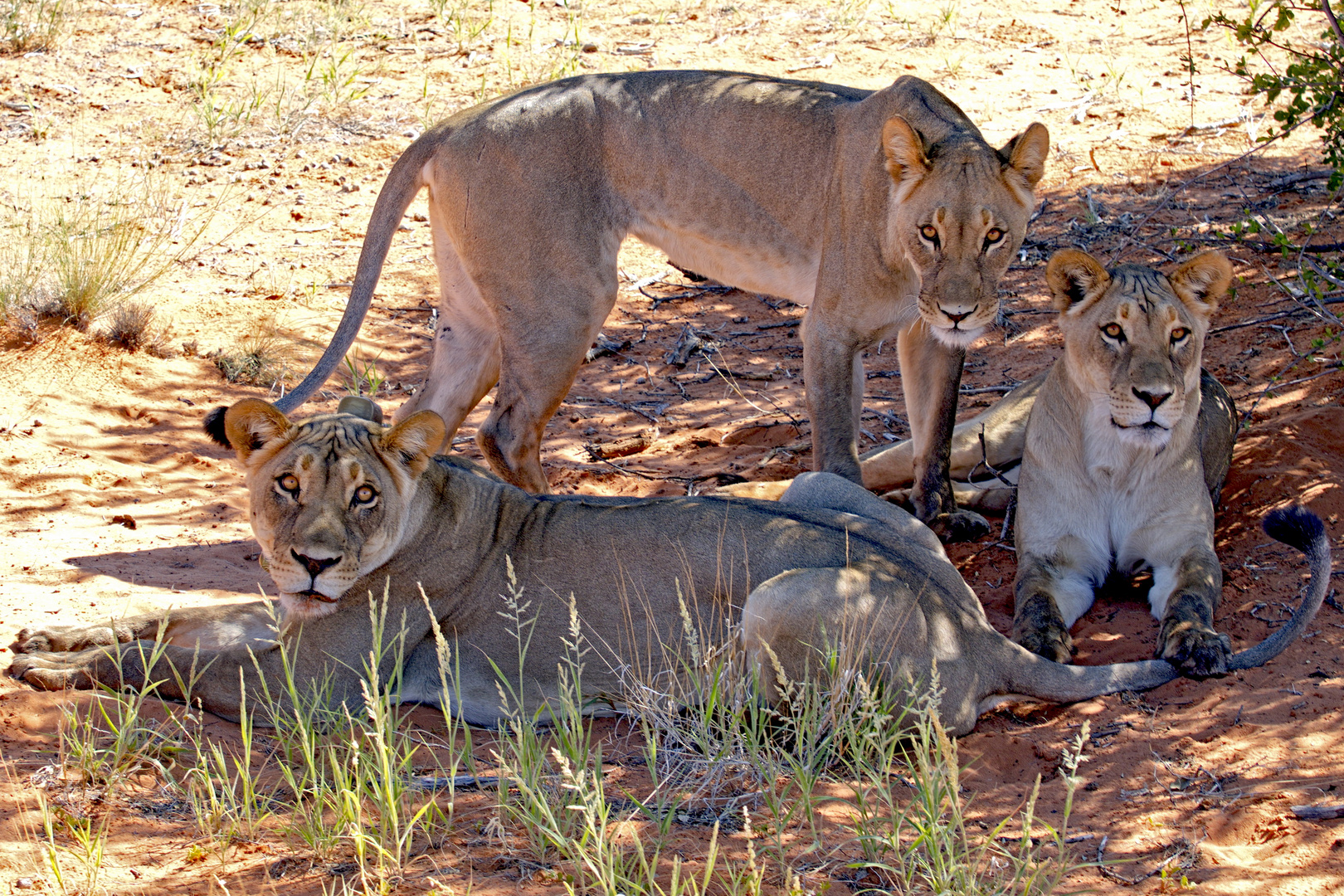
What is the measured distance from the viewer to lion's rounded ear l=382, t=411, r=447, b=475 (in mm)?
3865

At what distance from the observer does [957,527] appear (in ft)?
17.7

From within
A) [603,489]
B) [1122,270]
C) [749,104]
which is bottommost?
[603,489]

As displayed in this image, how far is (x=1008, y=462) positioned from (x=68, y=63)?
7.60 metres

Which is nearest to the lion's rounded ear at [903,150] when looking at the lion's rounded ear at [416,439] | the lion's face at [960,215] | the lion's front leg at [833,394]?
the lion's face at [960,215]

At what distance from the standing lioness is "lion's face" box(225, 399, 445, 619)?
1.14 meters

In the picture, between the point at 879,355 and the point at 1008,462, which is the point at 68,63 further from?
the point at 1008,462

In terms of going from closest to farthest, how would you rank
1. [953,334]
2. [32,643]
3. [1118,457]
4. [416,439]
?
1. [416,439]
2. [32,643]
3. [1118,457]
4. [953,334]

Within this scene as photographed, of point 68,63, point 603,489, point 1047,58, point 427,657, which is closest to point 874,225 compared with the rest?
point 603,489

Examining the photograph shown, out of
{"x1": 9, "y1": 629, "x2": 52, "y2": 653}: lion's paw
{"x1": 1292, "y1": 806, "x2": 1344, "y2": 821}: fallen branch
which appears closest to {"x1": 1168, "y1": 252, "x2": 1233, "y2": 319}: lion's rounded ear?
{"x1": 1292, "y1": 806, "x2": 1344, "y2": 821}: fallen branch

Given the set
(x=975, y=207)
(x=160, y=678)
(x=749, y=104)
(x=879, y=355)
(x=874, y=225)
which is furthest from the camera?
(x=879, y=355)

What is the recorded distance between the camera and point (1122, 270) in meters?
4.68

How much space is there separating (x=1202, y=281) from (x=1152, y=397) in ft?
1.56

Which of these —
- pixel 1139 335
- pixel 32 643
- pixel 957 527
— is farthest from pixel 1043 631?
pixel 32 643

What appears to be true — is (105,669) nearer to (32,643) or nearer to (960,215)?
(32,643)
